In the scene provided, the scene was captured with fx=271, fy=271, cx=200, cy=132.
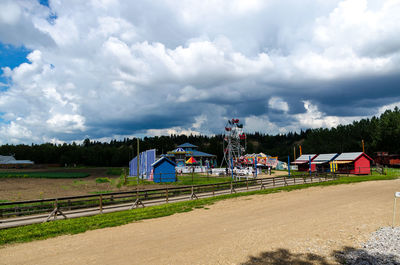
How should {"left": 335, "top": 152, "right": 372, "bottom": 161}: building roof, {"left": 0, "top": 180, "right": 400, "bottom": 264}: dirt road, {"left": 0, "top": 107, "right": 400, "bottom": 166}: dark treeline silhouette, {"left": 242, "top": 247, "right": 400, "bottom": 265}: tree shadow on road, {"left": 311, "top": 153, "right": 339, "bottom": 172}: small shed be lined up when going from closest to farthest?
1. {"left": 242, "top": 247, "right": 400, "bottom": 265}: tree shadow on road
2. {"left": 0, "top": 180, "right": 400, "bottom": 264}: dirt road
3. {"left": 335, "top": 152, "right": 372, "bottom": 161}: building roof
4. {"left": 311, "top": 153, "right": 339, "bottom": 172}: small shed
5. {"left": 0, "top": 107, "right": 400, "bottom": 166}: dark treeline silhouette

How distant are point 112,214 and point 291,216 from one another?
10638 mm

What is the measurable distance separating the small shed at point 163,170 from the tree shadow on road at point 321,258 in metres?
32.8

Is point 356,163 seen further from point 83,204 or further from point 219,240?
point 83,204

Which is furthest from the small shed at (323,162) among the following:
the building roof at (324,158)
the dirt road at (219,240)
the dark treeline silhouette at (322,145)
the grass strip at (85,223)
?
the grass strip at (85,223)

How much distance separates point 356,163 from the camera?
165 ft

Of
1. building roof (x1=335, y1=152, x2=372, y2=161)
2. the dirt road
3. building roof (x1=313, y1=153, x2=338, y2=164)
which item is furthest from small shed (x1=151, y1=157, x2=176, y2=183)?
building roof (x1=335, y1=152, x2=372, y2=161)

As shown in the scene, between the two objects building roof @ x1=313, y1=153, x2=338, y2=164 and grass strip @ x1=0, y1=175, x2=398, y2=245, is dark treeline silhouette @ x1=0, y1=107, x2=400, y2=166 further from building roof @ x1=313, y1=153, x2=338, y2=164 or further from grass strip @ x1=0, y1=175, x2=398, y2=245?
grass strip @ x1=0, y1=175, x2=398, y2=245

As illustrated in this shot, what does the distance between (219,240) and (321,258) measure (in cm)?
387

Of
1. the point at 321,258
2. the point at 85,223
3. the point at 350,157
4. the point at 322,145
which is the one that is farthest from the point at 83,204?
the point at 322,145

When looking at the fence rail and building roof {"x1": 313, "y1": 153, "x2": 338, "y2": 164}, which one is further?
building roof {"x1": 313, "y1": 153, "x2": 338, "y2": 164}

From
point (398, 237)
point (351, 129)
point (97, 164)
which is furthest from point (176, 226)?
point (97, 164)

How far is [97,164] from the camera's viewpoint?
483ft

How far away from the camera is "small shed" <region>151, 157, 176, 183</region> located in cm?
4103

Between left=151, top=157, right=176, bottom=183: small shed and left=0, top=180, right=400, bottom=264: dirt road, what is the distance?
81.5 feet
